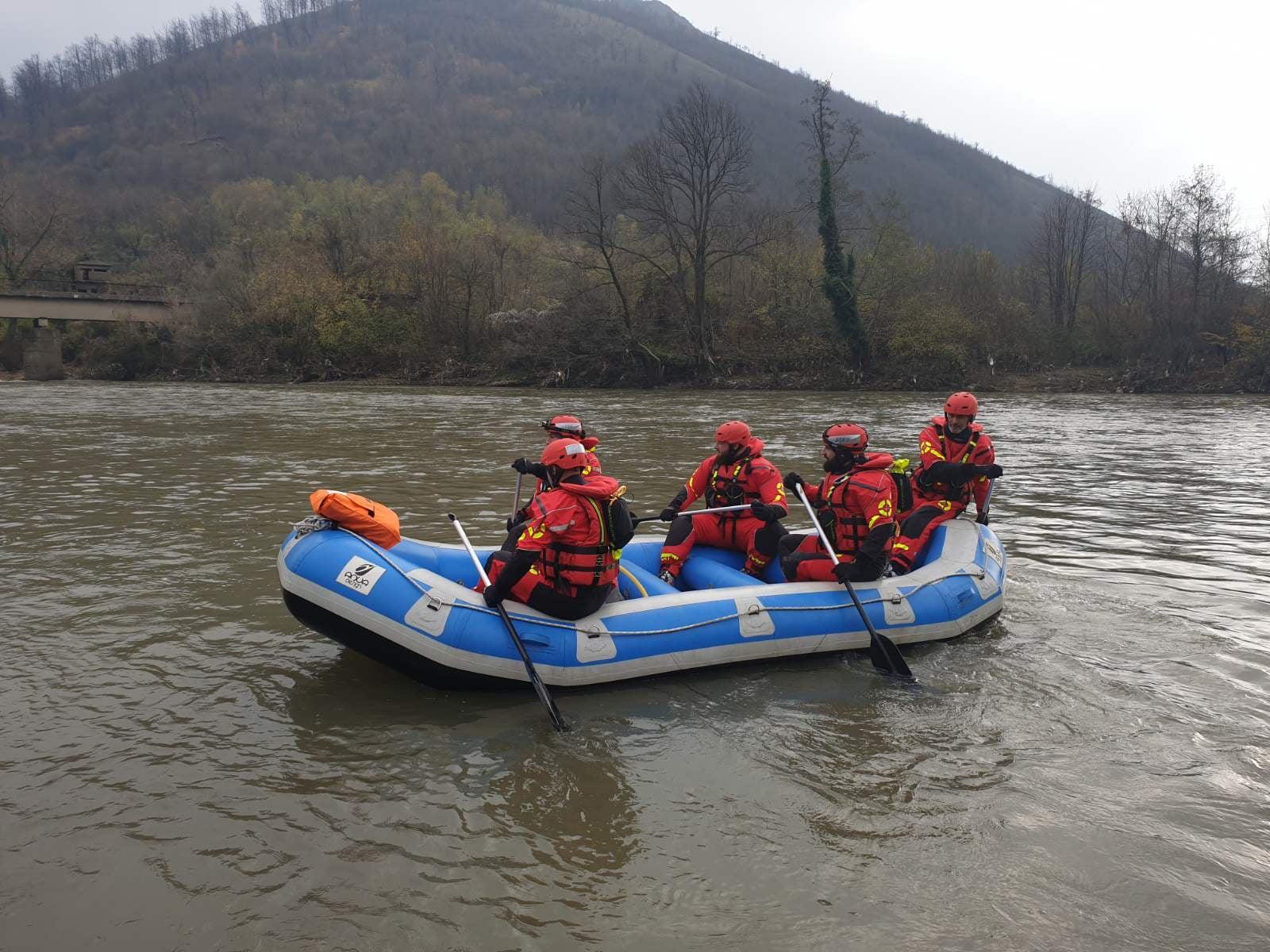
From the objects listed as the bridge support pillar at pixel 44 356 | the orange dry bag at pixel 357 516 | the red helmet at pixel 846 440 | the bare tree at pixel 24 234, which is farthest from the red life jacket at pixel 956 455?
the bare tree at pixel 24 234

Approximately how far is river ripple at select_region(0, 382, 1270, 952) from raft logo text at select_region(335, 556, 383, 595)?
0.61 metres

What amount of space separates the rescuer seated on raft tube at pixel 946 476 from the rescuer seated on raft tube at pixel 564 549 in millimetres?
2767

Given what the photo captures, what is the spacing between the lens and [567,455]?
15.7 ft

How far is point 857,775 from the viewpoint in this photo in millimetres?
4105

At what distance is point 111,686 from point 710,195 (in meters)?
32.6

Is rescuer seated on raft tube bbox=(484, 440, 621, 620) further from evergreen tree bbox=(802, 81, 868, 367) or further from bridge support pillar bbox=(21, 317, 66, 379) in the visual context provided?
bridge support pillar bbox=(21, 317, 66, 379)

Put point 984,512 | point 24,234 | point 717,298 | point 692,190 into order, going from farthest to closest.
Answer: point 24,234, point 717,298, point 692,190, point 984,512

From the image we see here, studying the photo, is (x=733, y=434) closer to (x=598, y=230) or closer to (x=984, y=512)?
(x=984, y=512)

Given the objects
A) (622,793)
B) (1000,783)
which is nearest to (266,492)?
(622,793)

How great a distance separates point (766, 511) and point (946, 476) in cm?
159

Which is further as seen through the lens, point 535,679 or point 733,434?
point 733,434

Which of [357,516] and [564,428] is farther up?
[564,428]

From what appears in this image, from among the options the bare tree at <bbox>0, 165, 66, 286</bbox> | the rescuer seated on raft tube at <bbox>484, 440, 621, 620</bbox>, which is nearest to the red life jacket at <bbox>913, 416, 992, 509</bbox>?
the rescuer seated on raft tube at <bbox>484, 440, 621, 620</bbox>

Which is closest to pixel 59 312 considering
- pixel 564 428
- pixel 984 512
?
pixel 564 428
